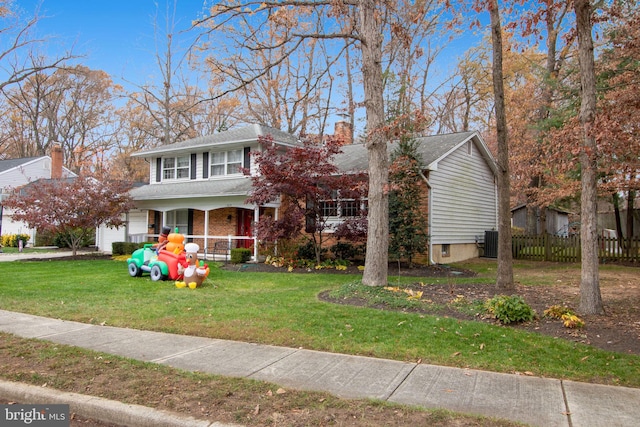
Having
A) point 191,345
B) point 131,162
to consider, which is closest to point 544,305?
point 191,345

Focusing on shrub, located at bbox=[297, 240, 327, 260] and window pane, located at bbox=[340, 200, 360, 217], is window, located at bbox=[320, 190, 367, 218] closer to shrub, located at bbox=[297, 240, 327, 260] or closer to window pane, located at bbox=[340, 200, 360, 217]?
window pane, located at bbox=[340, 200, 360, 217]

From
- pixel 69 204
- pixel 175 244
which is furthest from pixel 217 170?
pixel 175 244

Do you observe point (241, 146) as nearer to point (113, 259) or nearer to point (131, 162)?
point (113, 259)

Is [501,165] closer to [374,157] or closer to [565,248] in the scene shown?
[374,157]

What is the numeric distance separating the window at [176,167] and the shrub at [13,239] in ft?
43.2

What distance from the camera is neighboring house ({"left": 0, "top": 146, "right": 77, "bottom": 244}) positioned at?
100 feet

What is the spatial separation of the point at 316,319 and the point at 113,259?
14.5 m

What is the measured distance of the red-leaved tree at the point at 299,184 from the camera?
13.8 m

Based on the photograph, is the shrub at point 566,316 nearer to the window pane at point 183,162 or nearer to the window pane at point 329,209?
the window pane at point 329,209

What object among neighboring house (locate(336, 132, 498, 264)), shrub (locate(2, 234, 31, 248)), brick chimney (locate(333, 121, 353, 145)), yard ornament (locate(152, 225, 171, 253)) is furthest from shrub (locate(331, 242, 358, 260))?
shrub (locate(2, 234, 31, 248))

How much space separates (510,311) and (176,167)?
18489 millimetres

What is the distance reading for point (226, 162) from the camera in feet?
65.6

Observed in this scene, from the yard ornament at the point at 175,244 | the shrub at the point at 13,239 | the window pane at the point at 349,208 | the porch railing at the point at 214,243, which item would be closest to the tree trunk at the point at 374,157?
the yard ornament at the point at 175,244

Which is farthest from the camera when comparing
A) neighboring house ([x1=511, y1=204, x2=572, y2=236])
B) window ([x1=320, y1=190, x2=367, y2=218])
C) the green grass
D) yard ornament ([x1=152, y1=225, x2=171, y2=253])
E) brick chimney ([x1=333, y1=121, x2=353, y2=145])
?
neighboring house ([x1=511, y1=204, x2=572, y2=236])
